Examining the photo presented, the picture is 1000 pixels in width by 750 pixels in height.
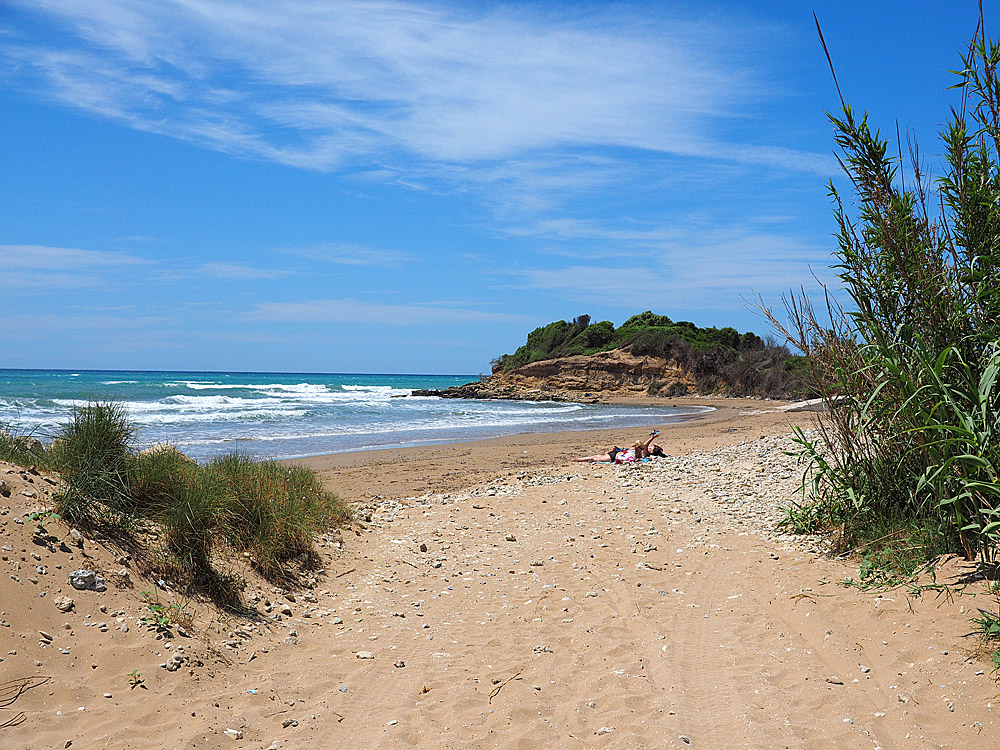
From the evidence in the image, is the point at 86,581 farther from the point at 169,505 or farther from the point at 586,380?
the point at 586,380

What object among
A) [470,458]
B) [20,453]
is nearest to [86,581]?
[20,453]

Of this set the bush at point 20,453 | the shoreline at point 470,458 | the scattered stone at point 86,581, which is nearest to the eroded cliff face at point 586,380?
the shoreline at point 470,458

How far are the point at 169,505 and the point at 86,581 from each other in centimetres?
98

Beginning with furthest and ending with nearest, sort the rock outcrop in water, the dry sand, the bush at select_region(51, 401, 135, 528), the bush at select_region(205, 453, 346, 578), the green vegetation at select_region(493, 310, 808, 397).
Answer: the rock outcrop in water → the green vegetation at select_region(493, 310, 808, 397) → the bush at select_region(205, 453, 346, 578) → the bush at select_region(51, 401, 135, 528) → the dry sand

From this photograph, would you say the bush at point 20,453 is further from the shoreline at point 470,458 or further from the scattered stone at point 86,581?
the shoreline at point 470,458

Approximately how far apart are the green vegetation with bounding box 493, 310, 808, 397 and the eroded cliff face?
816mm

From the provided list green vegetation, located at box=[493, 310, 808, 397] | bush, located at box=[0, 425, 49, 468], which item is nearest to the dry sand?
bush, located at box=[0, 425, 49, 468]

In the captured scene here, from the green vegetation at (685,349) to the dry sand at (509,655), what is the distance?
35258mm

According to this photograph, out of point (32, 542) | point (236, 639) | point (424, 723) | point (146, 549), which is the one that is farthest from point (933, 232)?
point (32, 542)

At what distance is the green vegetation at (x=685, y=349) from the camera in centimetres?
4528

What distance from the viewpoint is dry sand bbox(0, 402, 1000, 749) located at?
328cm

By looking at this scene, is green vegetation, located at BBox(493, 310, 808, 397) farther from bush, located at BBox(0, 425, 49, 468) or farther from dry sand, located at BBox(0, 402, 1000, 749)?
bush, located at BBox(0, 425, 49, 468)

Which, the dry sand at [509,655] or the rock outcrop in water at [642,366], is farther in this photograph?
the rock outcrop in water at [642,366]

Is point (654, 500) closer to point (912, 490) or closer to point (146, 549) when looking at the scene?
point (912, 490)
